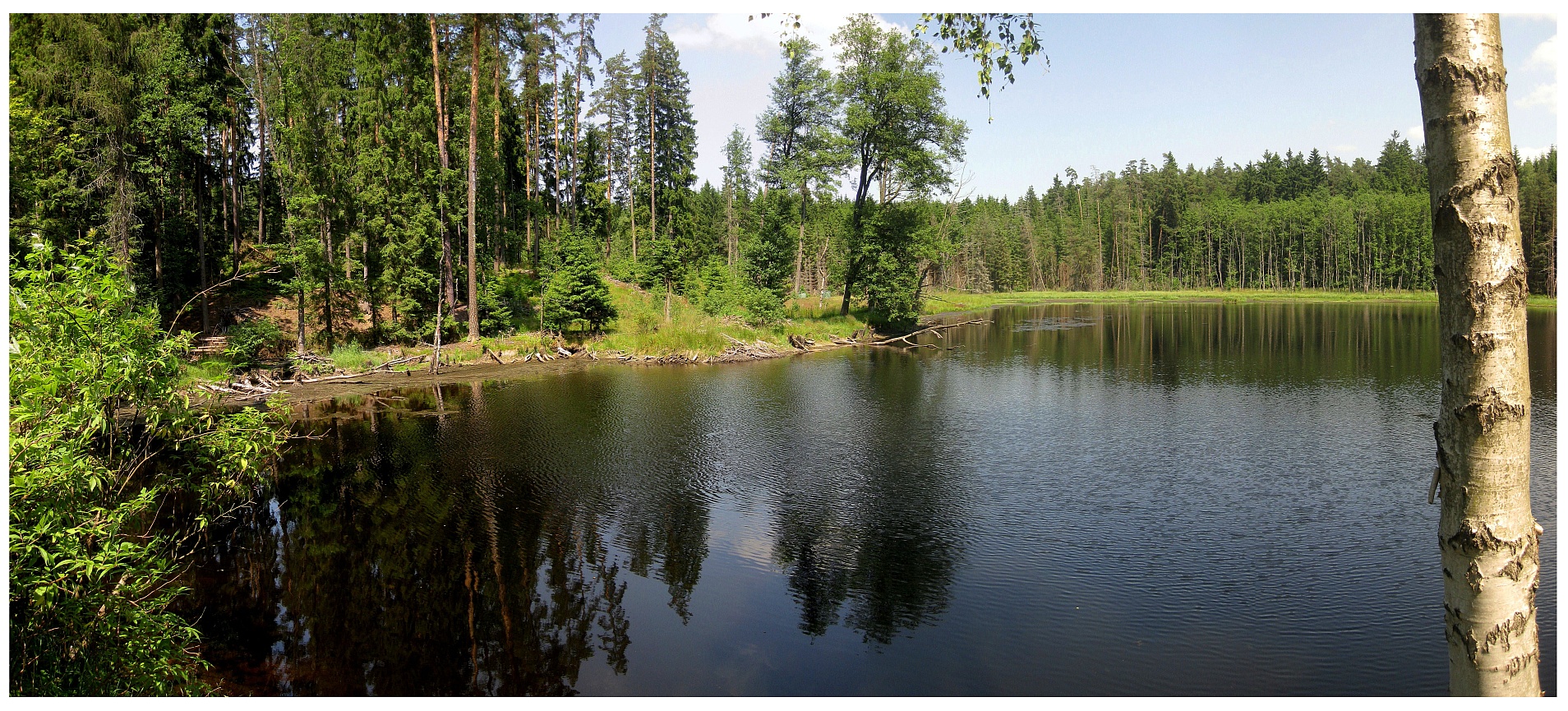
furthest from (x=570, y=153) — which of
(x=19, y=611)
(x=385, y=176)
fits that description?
(x=19, y=611)

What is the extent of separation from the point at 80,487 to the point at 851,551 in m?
7.40

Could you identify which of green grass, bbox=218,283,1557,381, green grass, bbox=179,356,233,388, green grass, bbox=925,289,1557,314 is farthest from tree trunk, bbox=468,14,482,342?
green grass, bbox=925,289,1557,314

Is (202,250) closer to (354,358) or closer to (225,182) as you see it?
(354,358)

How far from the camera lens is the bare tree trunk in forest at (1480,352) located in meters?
2.55

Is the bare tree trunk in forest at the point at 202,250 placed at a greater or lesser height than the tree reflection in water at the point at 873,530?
greater

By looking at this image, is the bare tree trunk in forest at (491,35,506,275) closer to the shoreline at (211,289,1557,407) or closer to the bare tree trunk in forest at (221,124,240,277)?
the shoreline at (211,289,1557,407)

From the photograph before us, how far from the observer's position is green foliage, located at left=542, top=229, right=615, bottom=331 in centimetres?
2889

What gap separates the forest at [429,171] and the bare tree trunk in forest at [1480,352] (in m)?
14.3

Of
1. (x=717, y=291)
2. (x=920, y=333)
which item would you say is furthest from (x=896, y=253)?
(x=717, y=291)

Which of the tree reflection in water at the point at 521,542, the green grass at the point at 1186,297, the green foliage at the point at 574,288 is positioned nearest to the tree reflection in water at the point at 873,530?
the tree reflection in water at the point at 521,542

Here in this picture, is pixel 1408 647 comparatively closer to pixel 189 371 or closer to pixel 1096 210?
pixel 189 371

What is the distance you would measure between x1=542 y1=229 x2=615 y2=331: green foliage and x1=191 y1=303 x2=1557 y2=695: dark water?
951 cm

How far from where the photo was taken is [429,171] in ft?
86.3

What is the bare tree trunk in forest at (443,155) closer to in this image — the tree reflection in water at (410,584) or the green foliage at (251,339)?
the green foliage at (251,339)
